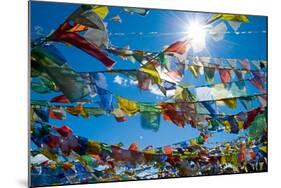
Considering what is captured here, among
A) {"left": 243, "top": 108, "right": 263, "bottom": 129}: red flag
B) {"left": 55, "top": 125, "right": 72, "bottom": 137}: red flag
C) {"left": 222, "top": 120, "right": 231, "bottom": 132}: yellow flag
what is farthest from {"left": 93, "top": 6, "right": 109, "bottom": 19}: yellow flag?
{"left": 243, "top": 108, "right": 263, "bottom": 129}: red flag

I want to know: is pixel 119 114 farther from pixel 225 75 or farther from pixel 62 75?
pixel 225 75

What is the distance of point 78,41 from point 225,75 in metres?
1.32

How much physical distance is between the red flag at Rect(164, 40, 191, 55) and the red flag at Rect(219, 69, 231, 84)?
0.37 m

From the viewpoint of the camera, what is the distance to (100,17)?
414cm

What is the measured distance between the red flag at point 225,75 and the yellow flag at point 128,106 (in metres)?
0.82

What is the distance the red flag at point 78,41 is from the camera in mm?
4035

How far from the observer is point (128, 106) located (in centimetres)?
420

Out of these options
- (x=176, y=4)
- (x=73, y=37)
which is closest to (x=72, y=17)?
(x=73, y=37)

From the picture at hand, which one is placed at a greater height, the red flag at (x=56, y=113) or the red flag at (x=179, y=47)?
the red flag at (x=179, y=47)

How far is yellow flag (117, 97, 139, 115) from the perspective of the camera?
165 inches

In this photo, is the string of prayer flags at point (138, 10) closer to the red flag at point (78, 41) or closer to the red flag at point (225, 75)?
the red flag at point (78, 41)

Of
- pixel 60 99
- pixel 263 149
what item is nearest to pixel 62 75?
pixel 60 99

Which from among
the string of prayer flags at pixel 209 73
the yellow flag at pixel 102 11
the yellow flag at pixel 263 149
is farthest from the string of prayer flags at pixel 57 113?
the yellow flag at pixel 263 149
